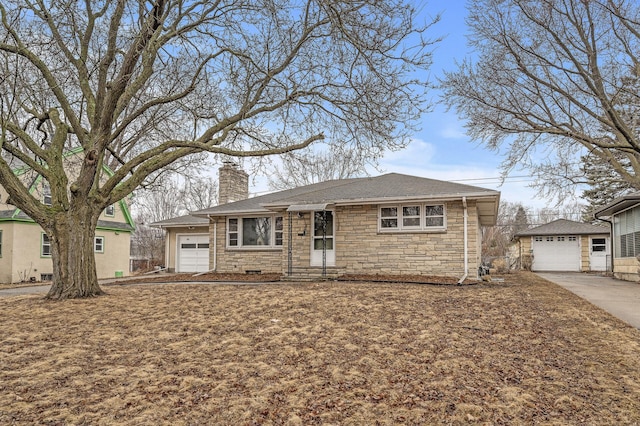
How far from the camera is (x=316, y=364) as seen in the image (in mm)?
4918

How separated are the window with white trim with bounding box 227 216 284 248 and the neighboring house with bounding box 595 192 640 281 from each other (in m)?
12.2

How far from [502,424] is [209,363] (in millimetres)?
3049

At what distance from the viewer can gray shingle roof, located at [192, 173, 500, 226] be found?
512 inches

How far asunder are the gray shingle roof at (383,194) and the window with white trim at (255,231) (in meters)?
0.54

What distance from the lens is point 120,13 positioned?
938 cm

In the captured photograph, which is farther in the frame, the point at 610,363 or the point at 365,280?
the point at 365,280

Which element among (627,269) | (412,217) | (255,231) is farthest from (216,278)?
(627,269)

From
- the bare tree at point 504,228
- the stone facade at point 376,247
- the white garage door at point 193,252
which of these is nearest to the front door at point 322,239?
the stone facade at point 376,247

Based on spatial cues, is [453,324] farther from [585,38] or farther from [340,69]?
[585,38]

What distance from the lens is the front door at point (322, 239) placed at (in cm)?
1463

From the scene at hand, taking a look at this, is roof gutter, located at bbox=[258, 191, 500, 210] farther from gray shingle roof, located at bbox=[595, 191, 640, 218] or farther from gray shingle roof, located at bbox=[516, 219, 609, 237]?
gray shingle roof, located at bbox=[516, 219, 609, 237]

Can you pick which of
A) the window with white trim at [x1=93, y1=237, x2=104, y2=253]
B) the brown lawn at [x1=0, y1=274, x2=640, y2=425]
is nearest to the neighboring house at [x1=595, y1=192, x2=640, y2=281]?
the brown lawn at [x1=0, y1=274, x2=640, y2=425]

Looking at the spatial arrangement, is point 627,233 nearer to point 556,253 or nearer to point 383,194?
point 556,253

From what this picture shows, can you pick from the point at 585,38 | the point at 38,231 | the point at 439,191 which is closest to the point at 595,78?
the point at 585,38
